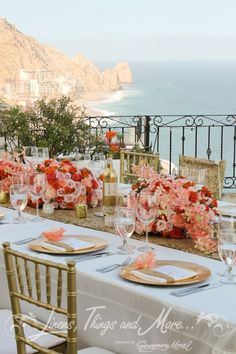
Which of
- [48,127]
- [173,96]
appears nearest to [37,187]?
[48,127]

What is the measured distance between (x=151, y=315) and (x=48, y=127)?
4096 mm

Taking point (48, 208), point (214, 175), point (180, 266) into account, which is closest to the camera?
point (180, 266)

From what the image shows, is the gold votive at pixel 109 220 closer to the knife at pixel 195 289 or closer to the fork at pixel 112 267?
the fork at pixel 112 267

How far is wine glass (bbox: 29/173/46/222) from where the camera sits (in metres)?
3.11

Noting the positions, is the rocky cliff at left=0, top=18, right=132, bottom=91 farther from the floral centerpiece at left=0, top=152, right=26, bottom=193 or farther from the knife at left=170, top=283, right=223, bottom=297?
the knife at left=170, top=283, right=223, bottom=297

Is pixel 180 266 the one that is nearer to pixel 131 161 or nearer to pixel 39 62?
pixel 131 161

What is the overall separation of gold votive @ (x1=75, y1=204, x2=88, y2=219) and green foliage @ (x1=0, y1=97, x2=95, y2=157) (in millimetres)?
2758

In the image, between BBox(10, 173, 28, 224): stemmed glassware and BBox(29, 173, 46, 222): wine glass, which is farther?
BBox(29, 173, 46, 222): wine glass

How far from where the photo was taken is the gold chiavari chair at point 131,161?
4.11m

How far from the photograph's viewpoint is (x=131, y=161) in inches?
171

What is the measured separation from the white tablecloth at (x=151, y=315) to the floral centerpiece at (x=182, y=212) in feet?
0.50

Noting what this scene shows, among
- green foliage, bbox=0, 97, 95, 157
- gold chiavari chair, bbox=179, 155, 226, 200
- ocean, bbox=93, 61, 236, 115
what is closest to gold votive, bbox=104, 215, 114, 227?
gold chiavari chair, bbox=179, 155, 226, 200

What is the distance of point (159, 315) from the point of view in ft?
6.55

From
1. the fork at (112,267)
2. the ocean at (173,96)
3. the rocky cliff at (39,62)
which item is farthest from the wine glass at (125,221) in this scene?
the ocean at (173,96)
